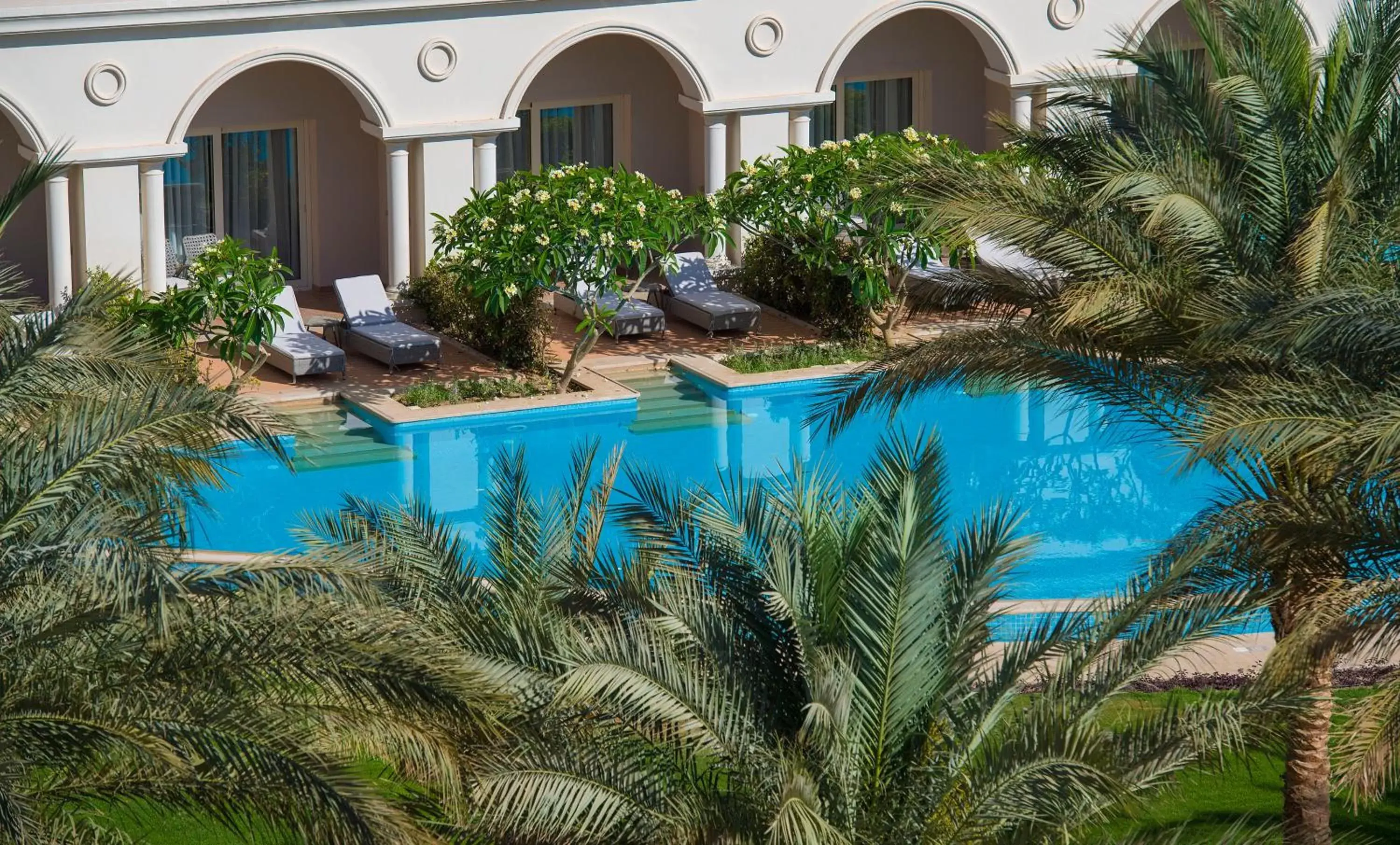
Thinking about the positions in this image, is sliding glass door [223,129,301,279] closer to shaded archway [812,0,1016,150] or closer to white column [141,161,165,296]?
white column [141,161,165,296]

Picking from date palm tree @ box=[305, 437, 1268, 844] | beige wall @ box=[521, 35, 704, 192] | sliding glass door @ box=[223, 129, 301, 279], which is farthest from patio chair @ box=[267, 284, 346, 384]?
date palm tree @ box=[305, 437, 1268, 844]

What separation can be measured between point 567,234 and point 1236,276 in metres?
9.89

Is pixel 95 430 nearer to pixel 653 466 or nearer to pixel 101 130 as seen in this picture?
pixel 653 466

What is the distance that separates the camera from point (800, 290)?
22.9 metres

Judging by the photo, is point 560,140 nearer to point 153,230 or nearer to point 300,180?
point 300,180

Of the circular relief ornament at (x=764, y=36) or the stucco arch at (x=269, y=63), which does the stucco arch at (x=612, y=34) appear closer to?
the circular relief ornament at (x=764, y=36)

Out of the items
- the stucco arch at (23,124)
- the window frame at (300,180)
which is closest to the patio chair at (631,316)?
the window frame at (300,180)

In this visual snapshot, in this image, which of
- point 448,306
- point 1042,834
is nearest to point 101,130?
point 448,306

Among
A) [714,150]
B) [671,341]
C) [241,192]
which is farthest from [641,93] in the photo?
[241,192]

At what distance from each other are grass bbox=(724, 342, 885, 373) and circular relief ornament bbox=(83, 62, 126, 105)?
660cm

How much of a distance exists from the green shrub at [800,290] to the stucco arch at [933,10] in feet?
7.82

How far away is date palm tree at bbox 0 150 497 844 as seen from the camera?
7.89 meters

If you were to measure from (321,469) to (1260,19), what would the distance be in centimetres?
965

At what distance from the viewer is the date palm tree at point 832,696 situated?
26.7ft
